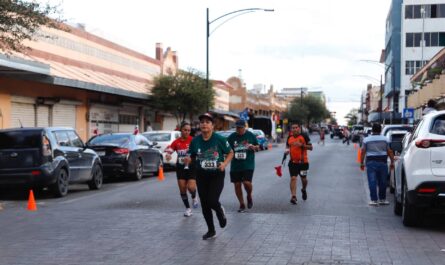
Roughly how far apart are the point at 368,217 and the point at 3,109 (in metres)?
18.2

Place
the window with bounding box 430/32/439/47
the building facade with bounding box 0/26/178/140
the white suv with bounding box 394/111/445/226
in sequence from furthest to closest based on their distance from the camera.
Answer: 1. the window with bounding box 430/32/439/47
2. the building facade with bounding box 0/26/178/140
3. the white suv with bounding box 394/111/445/226

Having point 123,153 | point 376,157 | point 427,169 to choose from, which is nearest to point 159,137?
point 123,153

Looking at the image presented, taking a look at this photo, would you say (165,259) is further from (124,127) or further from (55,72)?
(124,127)

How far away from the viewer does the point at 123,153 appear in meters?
19.6

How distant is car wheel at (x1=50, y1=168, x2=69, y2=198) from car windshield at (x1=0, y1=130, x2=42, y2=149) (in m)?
0.92

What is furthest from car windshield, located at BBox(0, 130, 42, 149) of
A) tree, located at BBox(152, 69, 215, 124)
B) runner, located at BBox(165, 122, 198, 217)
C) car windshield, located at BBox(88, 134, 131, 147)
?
tree, located at BBox(152, 69, 215, 124)

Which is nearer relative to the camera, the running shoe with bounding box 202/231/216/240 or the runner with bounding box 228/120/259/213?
the running shoe with bounding box 202/231/216/240

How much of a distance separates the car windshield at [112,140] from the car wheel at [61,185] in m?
4.35

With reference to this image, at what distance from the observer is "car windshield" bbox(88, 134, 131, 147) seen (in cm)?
1990

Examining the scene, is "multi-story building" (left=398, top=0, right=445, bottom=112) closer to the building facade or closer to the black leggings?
the building facade

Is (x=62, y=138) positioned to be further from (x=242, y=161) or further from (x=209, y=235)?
(x=209, y=235)

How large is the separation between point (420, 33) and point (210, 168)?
65572 mm

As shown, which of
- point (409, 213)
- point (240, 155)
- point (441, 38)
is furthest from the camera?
point (441, 38)

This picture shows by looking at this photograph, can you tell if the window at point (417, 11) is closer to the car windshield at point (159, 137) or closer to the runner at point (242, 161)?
the car windshield at point (159, 137)
